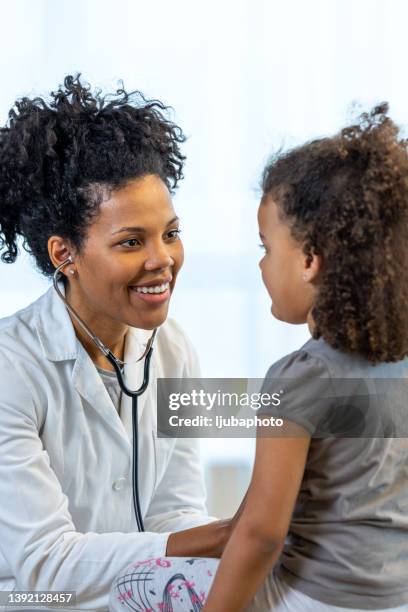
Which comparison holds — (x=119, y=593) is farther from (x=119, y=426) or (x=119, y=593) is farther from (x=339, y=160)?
(x=339, y=160)

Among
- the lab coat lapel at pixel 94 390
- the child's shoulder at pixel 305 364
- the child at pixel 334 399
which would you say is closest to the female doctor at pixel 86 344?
the lab coat lapel at pixel 94 390

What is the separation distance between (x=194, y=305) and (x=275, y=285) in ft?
0.87

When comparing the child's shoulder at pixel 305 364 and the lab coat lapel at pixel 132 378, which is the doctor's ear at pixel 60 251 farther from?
→ the child's shoulder at pixel 305 364

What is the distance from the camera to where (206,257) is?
1.19 meters

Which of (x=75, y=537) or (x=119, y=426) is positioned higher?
(x=119, y=426)

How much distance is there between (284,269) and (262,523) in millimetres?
267

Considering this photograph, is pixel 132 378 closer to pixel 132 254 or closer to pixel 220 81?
pixel 132 254

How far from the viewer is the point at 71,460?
1.07 metres

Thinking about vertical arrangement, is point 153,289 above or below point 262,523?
above

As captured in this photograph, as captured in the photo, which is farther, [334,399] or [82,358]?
[82,358]

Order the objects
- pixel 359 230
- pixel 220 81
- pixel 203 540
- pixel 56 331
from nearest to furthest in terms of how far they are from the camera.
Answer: pixel 359 230 → pixel 203 540 → pixel 56 331 → pixel 220 81

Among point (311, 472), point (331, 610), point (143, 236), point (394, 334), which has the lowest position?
point (331, 610)

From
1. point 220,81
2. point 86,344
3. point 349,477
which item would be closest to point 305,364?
point 349,477

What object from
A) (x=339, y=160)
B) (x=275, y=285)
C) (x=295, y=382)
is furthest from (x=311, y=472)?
(x=339, y=160)
